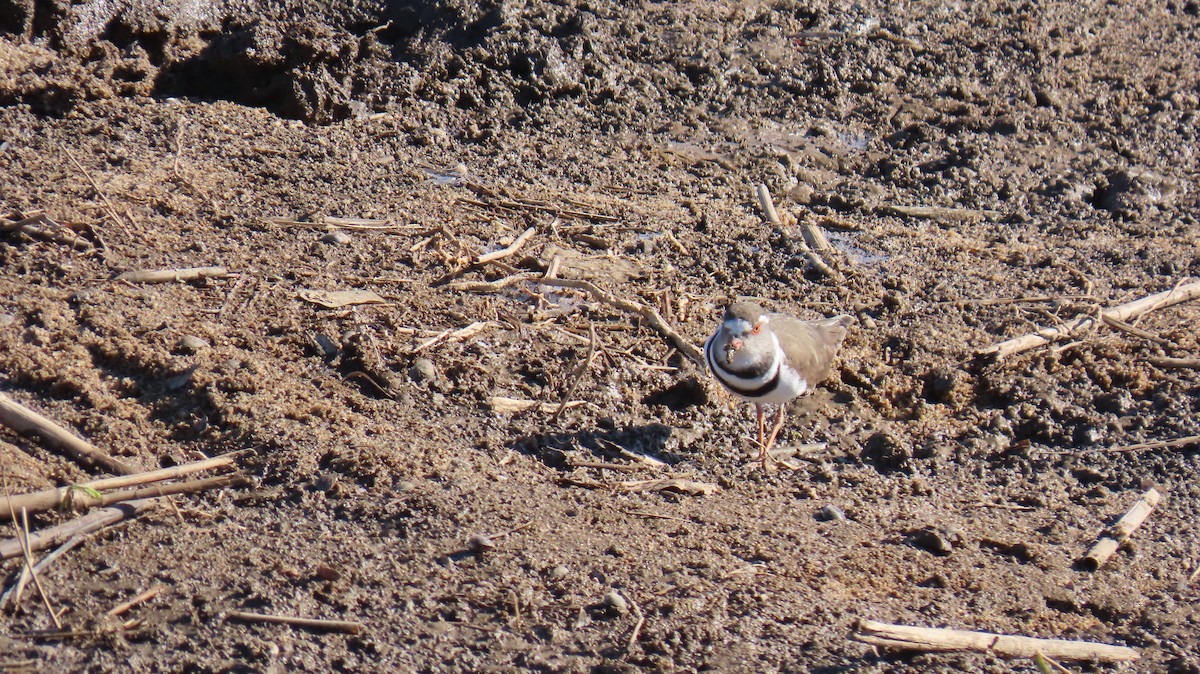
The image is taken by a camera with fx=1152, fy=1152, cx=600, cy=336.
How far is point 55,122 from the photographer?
7.32 metres

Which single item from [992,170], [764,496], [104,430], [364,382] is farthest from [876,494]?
[992,170]

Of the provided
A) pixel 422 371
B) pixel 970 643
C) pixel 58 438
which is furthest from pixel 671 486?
pixel 58 438

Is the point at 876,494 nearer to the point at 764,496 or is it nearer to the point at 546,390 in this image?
the point at 764,496

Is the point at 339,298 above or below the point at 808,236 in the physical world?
below

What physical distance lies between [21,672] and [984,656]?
3.11 meters

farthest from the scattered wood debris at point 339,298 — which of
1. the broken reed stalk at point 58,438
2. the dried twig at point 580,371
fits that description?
the broken reed stalk at point 58,438

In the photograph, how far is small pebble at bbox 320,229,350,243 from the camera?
655 cm

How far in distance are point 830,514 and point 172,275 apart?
11.3ft

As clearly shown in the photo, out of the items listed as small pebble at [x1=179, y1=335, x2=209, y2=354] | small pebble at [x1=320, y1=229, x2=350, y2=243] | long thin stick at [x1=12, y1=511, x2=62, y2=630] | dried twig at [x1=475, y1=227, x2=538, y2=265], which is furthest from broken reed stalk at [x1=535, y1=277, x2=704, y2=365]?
long thin stick at [x1=12, y1=511, x2=62, y2=630]

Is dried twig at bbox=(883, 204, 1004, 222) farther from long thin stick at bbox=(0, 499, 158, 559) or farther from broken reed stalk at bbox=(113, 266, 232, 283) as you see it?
long thin stick at bbox=(0, 499, 158, 559)

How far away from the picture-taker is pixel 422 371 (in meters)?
5.52

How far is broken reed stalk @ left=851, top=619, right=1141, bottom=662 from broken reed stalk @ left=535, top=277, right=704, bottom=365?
2332 millimetres

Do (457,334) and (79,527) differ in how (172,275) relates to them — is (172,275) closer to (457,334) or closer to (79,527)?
(457,334)

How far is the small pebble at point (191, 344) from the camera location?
17.3 ft
